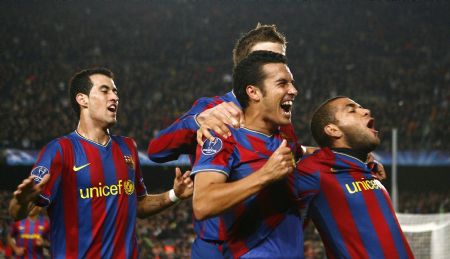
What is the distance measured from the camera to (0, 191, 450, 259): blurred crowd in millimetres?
14492

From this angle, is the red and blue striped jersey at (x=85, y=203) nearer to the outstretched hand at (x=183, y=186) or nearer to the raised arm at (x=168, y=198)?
the raised arm at (x=168, y=198)

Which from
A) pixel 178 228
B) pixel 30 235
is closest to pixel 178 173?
pixel 30 235

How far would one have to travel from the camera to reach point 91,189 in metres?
4.21

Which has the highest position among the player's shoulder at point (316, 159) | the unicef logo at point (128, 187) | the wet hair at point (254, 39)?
the wet hair at point (254, 39)

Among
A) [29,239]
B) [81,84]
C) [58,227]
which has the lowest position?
[29,239]

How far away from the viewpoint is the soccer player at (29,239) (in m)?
7.28

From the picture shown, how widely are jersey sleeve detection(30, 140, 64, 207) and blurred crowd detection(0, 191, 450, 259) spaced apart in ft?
33.2

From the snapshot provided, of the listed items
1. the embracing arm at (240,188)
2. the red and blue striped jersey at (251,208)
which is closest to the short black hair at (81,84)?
the red and blue striped jersey at (251,208)

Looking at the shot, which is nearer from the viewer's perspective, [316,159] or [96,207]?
[316,159]

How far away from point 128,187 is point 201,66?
21905mm

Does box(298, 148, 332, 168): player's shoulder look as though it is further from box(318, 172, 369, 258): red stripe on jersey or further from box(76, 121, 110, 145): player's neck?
box(76, 121, 110, 145): player's neck

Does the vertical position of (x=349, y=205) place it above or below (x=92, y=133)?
below

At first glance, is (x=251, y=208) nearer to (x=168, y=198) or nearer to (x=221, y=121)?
(x=221, y=121)

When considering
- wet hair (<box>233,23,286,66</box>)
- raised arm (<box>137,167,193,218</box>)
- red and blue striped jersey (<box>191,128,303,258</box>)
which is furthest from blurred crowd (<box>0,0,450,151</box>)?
red and blue striped jersey (<box>191,128,303,258</box>)
